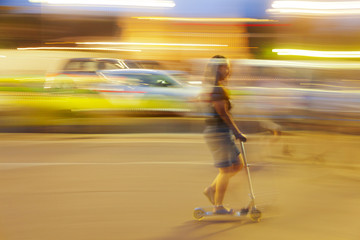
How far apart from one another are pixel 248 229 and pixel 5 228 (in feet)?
7.02

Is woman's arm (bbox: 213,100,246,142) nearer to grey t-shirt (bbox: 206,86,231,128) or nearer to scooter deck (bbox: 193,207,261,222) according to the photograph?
grey t-shirt (bbox: 206,86,231,128)

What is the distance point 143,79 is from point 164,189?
7228 millimetres

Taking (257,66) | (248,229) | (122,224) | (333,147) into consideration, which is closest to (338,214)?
(248,229)

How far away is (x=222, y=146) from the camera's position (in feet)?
15.9

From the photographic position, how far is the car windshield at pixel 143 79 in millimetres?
13211

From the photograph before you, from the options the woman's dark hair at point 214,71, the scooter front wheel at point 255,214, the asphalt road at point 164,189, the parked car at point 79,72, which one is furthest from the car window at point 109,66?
the scooter front wheel at point 255,214

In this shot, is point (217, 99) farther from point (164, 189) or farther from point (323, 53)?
point (323, 53)

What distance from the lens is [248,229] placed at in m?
4.68

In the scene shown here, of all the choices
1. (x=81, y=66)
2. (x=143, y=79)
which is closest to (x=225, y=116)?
(x=143, y=79)

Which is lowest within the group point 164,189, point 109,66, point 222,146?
point 164,189

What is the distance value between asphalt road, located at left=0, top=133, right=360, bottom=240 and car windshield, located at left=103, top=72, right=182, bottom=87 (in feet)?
9.91

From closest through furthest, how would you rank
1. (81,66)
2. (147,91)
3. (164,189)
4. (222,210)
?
(222,210), (164,189), (147,91), (81,66)

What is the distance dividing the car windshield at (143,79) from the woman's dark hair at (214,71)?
8.35m

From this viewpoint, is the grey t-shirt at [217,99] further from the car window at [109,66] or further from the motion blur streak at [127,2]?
the car window at [109,66]
